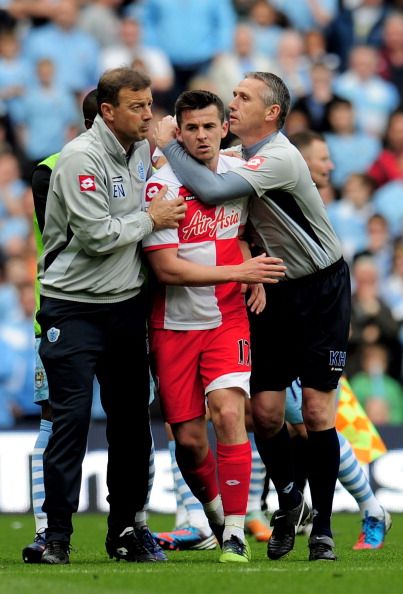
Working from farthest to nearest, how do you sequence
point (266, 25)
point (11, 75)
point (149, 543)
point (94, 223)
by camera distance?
point (266, 25)
point (11, 75)
point (149, 543)
point (94, 223)

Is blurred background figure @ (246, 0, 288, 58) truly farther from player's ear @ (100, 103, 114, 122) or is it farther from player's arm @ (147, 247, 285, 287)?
player's arm @ (147, 247, 285, 287)

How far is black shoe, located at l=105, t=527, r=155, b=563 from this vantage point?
24.6ft

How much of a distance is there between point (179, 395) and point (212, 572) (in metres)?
1.09

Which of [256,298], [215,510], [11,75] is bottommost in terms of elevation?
[215,510]

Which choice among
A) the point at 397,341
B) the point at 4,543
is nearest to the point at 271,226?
the point at 4,543

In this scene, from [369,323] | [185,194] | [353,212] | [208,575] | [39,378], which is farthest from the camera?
[353,212]

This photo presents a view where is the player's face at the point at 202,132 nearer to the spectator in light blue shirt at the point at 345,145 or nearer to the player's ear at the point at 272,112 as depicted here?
the player's ear at the point at 272,112

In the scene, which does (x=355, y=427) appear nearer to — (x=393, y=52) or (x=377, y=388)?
(x=377, y=388)

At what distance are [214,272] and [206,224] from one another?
1.00ft

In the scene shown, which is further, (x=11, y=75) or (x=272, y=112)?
(x=11, y=75)

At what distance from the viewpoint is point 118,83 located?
7.13 m

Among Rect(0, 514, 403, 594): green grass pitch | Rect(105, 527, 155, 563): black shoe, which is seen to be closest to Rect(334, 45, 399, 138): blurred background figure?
Rect(0, 514, 403, 594): green grass pitch

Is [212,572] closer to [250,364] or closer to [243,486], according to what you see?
[243,486]

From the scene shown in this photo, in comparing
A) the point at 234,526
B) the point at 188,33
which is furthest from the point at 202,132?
the point at 188,33
